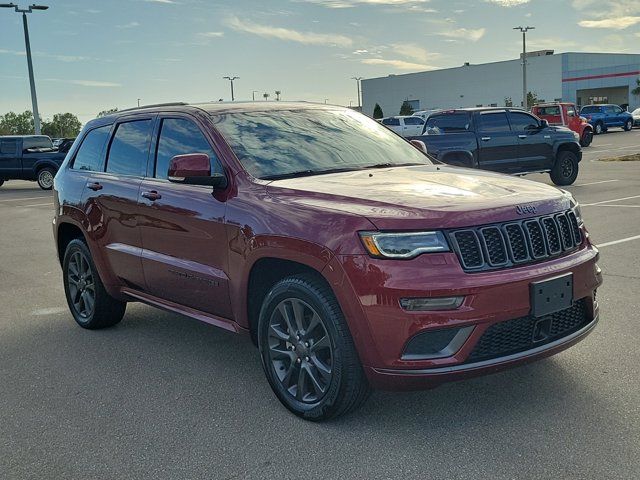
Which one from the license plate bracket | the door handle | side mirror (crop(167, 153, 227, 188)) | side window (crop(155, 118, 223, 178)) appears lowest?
the license plate bracket

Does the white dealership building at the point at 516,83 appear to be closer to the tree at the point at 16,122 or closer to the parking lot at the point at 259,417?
the tree at the point at 16,122

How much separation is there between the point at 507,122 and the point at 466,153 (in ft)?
4.62

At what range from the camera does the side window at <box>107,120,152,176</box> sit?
5.04m

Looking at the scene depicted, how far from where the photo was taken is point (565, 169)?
15594 millimetres

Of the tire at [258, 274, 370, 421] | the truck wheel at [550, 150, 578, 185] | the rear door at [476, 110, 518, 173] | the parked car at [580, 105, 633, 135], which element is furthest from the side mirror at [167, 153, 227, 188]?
the parked car at [580, 105, 633, 135]

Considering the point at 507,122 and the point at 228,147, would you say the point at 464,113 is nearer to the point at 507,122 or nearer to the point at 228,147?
the point at 507,122

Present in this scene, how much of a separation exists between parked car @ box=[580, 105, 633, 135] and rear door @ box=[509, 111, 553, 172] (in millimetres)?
28431

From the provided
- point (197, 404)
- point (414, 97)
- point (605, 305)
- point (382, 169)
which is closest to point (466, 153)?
point (605, 305)

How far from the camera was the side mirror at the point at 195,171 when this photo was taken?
→ 4020mm

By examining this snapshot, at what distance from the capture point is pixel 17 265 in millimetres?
8922

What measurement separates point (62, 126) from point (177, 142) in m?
115

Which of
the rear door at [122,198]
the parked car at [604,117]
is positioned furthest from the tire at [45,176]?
the parked car at [604,117]

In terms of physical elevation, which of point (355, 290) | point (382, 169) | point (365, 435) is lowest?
point (365, 435)

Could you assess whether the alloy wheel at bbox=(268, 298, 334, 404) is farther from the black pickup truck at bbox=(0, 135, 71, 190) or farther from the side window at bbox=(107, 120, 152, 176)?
the black pickup truck at bbox=(0, 135, 71, 190)
